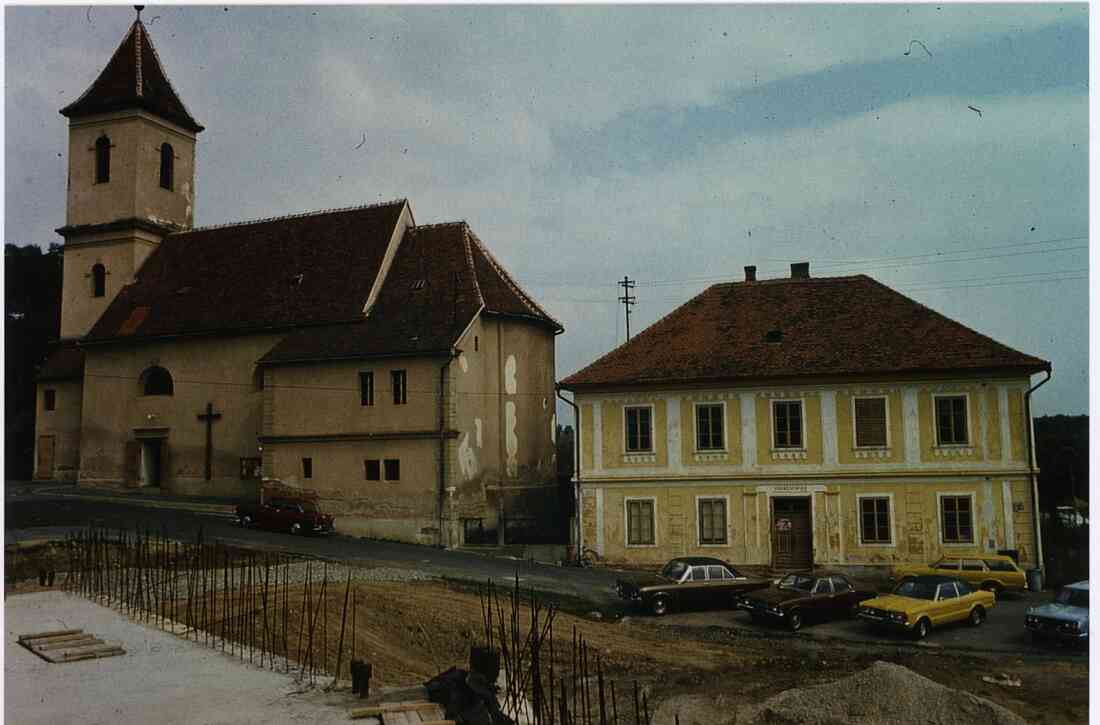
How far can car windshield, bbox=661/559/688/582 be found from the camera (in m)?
21.8

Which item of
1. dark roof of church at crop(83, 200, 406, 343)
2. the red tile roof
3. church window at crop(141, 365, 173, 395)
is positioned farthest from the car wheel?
church window at crop(141, 365, 173, 395)

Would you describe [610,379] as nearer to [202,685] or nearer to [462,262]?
[462,262]

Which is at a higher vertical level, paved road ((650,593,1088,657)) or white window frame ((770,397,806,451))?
white window frame ((770,397,806,451))

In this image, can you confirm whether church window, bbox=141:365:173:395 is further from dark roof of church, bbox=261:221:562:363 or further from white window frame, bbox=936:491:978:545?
white window frame, bbox=936:491:978:545

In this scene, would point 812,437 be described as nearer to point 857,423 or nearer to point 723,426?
point 857,423

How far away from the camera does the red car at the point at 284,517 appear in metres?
31.0

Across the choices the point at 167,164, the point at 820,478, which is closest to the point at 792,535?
the point at 820,478

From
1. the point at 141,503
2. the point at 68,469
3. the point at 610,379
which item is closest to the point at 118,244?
the point at 68,469

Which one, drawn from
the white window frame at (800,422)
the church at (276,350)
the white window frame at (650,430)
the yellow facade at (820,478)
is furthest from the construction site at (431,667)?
the church at (276,350)

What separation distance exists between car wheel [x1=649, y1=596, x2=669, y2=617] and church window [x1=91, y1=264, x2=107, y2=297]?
30499 mm

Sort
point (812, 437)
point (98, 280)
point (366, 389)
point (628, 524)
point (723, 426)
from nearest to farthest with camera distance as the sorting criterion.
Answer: point (812, 437) → point (723, 426) → point (628, 524) → point (366, 389) → point (98, 280)

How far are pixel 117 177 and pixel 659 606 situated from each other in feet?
103

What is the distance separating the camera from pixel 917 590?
19.6 metres

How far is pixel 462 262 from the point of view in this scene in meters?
36.4
